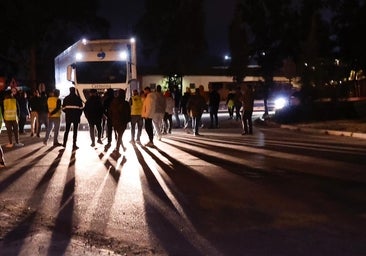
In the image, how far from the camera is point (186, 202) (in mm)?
9812

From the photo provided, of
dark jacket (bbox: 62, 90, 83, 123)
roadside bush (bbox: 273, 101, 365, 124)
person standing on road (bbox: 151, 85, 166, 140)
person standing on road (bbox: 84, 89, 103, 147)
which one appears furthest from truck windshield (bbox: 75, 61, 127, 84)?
dark jacket (bbox: 62, 90, 83, 123)

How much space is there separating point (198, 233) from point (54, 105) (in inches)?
463

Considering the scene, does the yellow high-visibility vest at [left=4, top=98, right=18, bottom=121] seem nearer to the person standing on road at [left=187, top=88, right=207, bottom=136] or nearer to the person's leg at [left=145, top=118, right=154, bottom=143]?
the person's leg at [left=145, top=118, right=154, bottom=143]

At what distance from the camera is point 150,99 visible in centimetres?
1873

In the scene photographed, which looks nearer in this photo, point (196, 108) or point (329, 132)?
point (196, 108)

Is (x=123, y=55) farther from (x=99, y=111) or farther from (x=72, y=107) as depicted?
(x=72, y=107)

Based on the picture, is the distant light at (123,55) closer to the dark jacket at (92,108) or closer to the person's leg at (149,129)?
the dark jacket at (92,108)

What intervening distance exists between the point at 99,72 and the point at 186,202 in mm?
17240

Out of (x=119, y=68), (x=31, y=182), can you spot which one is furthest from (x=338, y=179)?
(x=119, y=68)

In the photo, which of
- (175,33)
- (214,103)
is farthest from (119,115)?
(175,33)

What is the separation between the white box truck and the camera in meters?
26.0

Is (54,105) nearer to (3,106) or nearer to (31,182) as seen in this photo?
(3,106)

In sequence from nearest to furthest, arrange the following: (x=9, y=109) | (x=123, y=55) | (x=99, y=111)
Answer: (x=9, y=109), (x=99, y=111), (x=123, y=55)

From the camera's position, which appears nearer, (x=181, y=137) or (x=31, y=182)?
(x=31, y=182)
